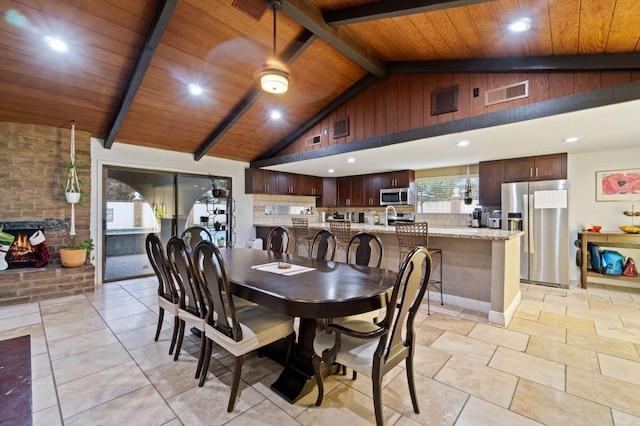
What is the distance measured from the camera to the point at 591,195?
4.62 m

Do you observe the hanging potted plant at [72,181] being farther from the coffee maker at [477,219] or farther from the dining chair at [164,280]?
the coffee maker at [477,219]

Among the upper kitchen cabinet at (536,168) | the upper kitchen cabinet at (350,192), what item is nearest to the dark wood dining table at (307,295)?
the upper kitchen cabinet at (536,168)

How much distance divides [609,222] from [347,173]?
467cm

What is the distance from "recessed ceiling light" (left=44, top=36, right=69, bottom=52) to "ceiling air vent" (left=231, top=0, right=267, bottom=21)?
5.75ft

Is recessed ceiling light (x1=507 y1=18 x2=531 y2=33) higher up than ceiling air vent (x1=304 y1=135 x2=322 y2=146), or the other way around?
recessed ceiling light (x1=507 y1=18 x2=531 y2=33)

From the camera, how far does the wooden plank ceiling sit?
8.18 ft

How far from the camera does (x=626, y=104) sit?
8.54 feet

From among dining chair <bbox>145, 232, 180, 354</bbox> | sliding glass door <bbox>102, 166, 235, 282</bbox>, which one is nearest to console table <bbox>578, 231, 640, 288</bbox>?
dining chair <bbox>145, 232, 180, 354</bbox>

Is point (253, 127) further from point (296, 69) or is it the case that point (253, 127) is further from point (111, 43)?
point (111, 43)

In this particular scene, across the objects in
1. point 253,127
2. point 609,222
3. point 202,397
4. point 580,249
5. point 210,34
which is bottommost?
point 202,397

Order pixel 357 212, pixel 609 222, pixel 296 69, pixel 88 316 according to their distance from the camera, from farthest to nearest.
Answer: pixel 357 212, pixel 609 222, pixel 296 69, pixel 88 316

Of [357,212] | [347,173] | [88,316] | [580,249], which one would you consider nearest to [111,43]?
[88,316]

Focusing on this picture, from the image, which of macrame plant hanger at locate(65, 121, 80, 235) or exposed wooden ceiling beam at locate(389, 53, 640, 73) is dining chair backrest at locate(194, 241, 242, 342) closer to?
exposed wooden ceiling beam at locate(389, 53, 640, 73)

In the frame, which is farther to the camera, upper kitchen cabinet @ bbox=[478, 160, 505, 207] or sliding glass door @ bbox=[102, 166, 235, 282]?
upper kitchen cabinet @ bbox=[478, 160, 505, 207]
